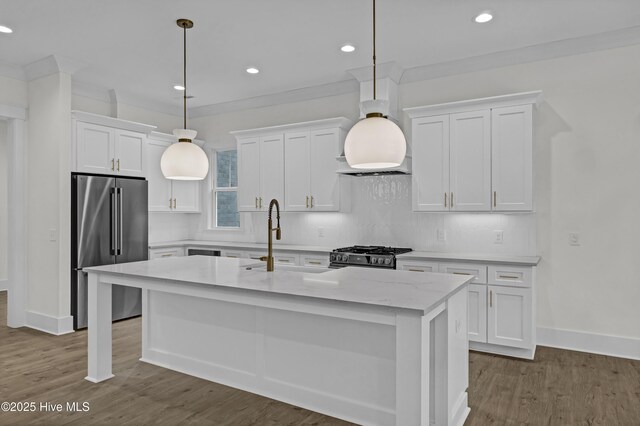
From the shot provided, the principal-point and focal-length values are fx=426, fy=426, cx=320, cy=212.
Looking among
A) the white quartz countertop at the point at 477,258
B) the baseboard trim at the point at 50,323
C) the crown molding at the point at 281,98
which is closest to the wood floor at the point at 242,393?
the baseboard trim at the point at 50,323

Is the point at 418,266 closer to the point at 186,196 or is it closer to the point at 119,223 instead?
the point at 119,223

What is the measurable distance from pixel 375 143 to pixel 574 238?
2.82 meters

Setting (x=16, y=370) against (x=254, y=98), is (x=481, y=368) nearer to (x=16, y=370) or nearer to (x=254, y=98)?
(x=16, y=370)

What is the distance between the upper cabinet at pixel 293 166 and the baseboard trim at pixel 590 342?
257 cm

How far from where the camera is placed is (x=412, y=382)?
2.06 meters

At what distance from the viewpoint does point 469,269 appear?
4.09m

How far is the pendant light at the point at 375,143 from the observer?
7.97 ft

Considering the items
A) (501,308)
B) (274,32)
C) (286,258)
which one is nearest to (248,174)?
(286,258)

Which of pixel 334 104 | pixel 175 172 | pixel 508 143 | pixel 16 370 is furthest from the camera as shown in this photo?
pixel 334 104

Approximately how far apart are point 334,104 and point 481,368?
3513 mm

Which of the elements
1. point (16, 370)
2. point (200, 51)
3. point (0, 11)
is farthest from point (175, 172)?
point (16, 370)

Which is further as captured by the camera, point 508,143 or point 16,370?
point 508,143

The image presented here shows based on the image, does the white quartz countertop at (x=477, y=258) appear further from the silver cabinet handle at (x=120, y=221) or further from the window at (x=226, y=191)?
the silver cabinet handle at (x=120, y=221)

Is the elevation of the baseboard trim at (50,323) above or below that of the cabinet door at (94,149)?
below
